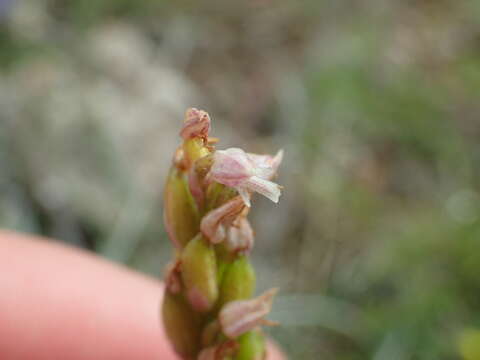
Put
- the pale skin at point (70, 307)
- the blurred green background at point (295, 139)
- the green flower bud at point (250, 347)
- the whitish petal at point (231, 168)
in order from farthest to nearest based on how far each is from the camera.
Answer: the blurred green background at point (295, 139) < the pale skin at point (70, 307) < the green flower bud at point (250, 347) < the whitish petal at point (231, 168)

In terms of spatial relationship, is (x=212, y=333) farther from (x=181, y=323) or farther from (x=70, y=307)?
(x=70, y=307)

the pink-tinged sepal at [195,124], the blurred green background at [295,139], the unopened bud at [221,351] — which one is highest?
the blurred green background at [295,139]

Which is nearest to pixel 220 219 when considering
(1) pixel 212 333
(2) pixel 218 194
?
(2) pixel 218 194

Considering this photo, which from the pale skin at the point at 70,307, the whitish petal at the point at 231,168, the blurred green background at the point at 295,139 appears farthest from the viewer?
the blurred green background at the point at 295,139

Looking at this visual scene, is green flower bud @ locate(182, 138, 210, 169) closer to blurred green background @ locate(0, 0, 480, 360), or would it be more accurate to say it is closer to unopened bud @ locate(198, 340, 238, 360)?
unopened bud @ locate(198, 340, 238, 360)

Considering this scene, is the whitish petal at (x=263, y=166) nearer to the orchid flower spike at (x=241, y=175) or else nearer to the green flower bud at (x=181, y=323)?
A: the orchid flower spike at (x=241, y=175)

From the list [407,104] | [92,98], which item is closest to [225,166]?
[92,98]

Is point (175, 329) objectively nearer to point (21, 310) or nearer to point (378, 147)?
point (21, 310)

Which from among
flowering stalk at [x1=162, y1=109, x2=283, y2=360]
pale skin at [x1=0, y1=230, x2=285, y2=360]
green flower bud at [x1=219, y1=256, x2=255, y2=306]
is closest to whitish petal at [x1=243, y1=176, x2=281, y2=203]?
flowering stalk at [x1=162, y1=109, x2=283, y2=360]

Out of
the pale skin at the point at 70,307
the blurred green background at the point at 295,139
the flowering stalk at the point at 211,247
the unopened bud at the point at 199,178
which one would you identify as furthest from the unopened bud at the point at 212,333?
the blurred green background at the point at 295,139
